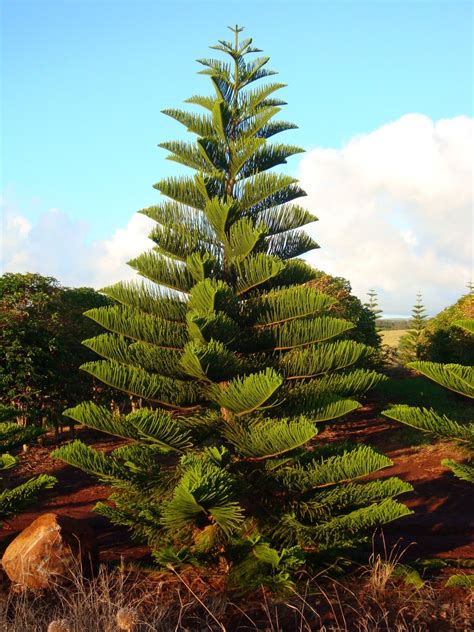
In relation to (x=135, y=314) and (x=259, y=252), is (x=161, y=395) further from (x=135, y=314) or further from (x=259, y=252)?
(x=259, y=252)

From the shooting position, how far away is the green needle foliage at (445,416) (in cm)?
549

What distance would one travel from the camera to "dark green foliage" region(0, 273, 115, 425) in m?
10.9

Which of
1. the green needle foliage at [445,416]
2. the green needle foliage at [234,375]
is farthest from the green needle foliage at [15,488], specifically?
the green needle foliage at [445,416]

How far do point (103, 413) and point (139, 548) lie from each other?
2.13 meters

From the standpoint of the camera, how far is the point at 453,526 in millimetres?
7305

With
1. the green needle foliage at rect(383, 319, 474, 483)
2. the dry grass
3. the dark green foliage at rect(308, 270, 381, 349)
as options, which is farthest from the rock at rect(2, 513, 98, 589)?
the dark green foliage at rect(308, 270, 381, 349)

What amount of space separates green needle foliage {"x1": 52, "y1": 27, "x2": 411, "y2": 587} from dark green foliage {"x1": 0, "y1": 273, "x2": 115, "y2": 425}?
5389 mm

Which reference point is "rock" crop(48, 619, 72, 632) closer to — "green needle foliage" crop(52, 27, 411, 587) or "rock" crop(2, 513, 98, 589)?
"green needle foliage" crop(52, 27, 411, 587)

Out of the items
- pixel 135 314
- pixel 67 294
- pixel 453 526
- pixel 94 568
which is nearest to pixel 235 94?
pixel 135 314

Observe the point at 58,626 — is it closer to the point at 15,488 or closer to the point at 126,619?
the point at 126,619

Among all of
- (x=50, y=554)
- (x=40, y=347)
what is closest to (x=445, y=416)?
(x=50, y=554)

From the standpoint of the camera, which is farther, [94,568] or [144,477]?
[94,568]

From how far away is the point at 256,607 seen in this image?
487 cm

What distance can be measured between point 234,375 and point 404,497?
14.1 feet
